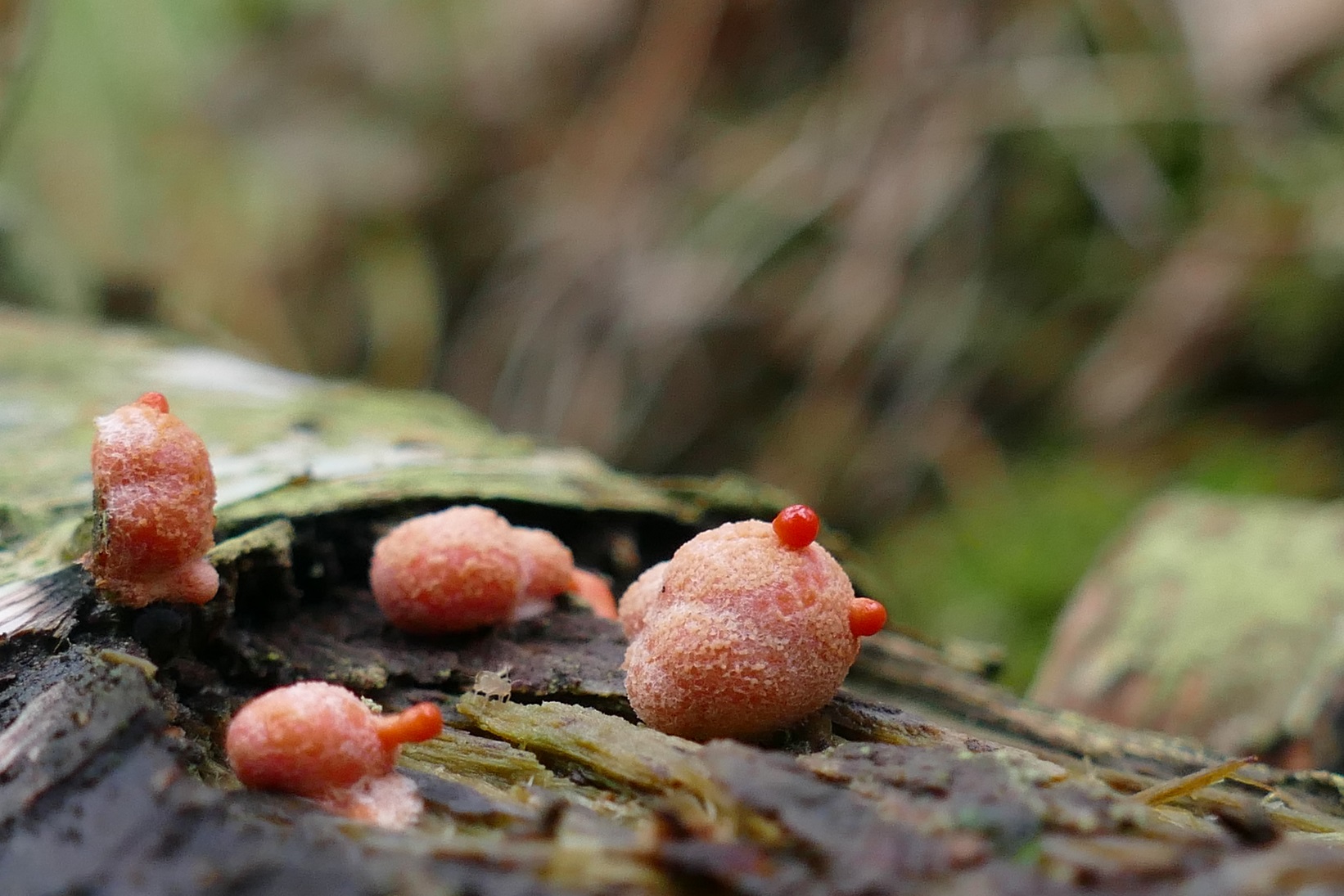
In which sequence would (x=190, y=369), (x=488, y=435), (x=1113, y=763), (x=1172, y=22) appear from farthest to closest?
(x=1172, y=22) < (x=190, y=369) < (x=488, y=435) < (x=1113, y=763)

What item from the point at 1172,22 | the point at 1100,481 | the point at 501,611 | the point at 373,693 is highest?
the point at 1172,22

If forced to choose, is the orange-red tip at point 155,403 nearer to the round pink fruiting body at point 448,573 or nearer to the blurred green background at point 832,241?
the round pink fruiting body at point 448,573

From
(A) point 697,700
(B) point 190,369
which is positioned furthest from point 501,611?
(B) point 190,369

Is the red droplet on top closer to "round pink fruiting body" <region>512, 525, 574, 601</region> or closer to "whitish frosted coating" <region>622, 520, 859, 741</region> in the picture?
"whitish frosted coating" <region>622, 520, 859, 741</region>

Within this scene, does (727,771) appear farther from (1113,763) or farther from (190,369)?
(190,369)

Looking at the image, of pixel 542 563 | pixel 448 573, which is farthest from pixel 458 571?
pixel 542 563

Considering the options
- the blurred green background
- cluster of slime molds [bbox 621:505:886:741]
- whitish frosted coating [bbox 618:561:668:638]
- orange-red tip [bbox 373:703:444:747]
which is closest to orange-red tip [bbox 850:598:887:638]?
cluster of slime molds [bbox 621:505:886:741]
